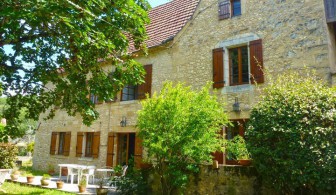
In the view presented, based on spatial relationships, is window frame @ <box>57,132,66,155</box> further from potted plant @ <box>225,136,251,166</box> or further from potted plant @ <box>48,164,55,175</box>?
potted plant @ <box>225,136,251,166</box>

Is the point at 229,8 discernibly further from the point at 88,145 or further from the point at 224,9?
the point at 88,145

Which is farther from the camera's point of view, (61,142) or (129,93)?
(61,142)

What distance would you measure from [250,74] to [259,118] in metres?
2.85

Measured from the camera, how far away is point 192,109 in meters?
7.34

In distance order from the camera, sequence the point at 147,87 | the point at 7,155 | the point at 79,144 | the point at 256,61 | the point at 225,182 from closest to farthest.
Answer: the point at 225,182 < the point at 256,61 < the point at 147,87 < the point at 7,155 < the point at 79,144

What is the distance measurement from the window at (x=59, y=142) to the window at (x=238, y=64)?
8840mm

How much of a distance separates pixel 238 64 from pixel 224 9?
2289 millimetres

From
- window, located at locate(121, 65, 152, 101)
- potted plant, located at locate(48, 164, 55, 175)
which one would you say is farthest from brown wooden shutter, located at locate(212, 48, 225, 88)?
potted plant, located at locate(48, 164, 55, 175)

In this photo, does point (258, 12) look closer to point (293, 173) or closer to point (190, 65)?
point (190, 65)

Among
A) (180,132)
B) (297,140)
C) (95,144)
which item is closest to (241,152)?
(180,132)

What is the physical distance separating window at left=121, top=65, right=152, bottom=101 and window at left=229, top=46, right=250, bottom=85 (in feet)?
11.9

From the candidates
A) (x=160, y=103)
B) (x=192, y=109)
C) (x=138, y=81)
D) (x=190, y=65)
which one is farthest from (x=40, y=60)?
(x=190, y=65)

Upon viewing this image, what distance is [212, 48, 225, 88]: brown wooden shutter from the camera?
9531 mm

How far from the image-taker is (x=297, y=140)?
5.58 m
